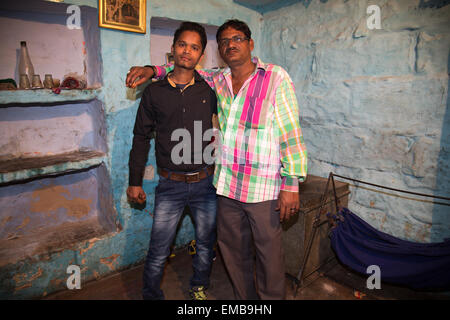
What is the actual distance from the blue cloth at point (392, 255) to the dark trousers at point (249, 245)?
31.7 inches

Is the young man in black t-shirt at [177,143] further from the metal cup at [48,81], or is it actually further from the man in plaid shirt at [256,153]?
the metal cup at [48,81]

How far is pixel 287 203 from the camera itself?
2070 millimetres

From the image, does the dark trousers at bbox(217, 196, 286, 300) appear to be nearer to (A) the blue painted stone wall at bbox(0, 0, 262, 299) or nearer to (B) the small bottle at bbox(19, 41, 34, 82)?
(A) the blue painted stone wall at bbox(0, 0, 262, 299)

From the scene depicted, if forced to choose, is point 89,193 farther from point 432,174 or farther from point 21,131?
point 432,174

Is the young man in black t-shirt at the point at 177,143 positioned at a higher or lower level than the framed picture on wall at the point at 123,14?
lower

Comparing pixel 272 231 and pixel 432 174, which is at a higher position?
pixel 432 174

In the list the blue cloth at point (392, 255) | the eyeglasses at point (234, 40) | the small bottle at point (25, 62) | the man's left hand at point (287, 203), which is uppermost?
the eyeglasses at point (234, 40)

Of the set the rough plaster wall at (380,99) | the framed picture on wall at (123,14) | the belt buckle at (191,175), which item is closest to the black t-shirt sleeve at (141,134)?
the belt buckle at (191,175)

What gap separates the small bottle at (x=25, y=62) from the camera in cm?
266

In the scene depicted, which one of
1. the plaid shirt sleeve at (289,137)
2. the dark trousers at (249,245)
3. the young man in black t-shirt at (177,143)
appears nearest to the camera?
the plaid shirt sleeve at (289,137)

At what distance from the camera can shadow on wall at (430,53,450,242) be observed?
2520 millimetres
